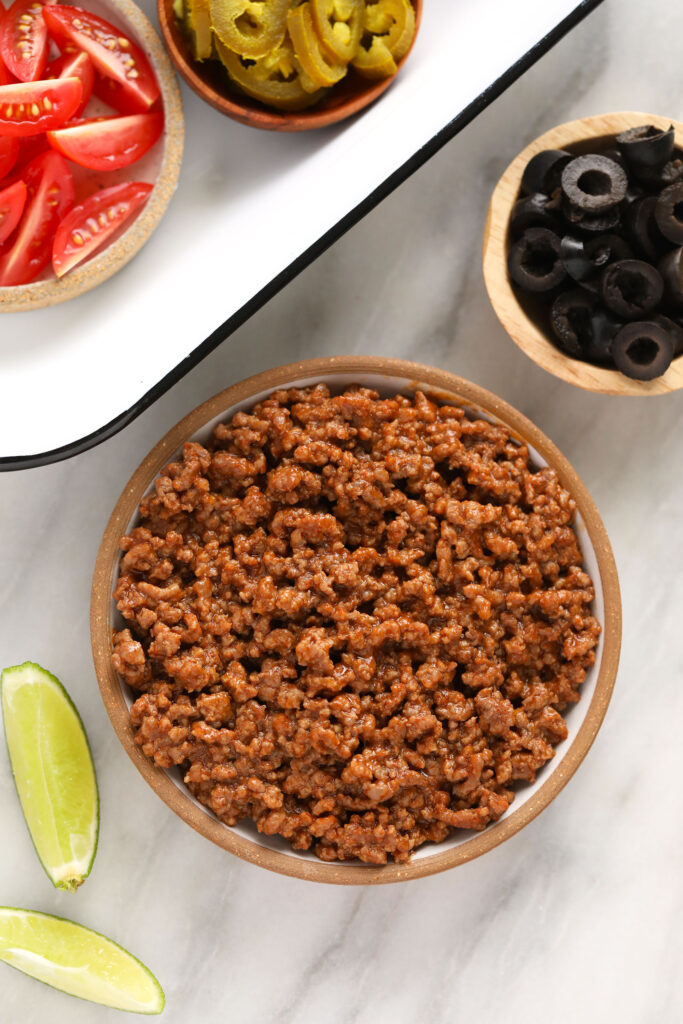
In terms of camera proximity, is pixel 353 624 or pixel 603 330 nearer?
pixel 353 624

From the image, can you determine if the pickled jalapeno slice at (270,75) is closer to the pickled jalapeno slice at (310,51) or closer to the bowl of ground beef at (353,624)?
the pickled jalapeno slice at (310,51)

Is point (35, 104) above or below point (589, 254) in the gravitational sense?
below

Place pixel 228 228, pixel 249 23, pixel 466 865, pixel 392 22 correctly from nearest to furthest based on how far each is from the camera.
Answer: pixel 249 23 < pixel 392 22 < pixel 228 228 < pixel 466 865

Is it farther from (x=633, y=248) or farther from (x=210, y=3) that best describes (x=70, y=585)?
A: (x=633, y=248)

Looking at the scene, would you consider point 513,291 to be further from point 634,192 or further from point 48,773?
point 48,773

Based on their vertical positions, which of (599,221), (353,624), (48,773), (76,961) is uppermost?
(599,221)

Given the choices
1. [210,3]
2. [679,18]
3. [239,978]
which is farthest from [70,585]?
[679,18]

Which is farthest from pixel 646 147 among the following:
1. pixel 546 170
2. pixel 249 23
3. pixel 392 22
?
pixel 249 23

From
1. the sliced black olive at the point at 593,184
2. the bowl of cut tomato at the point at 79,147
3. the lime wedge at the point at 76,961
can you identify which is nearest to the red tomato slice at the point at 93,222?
the bowl of cut tomato at the point at 79,147
